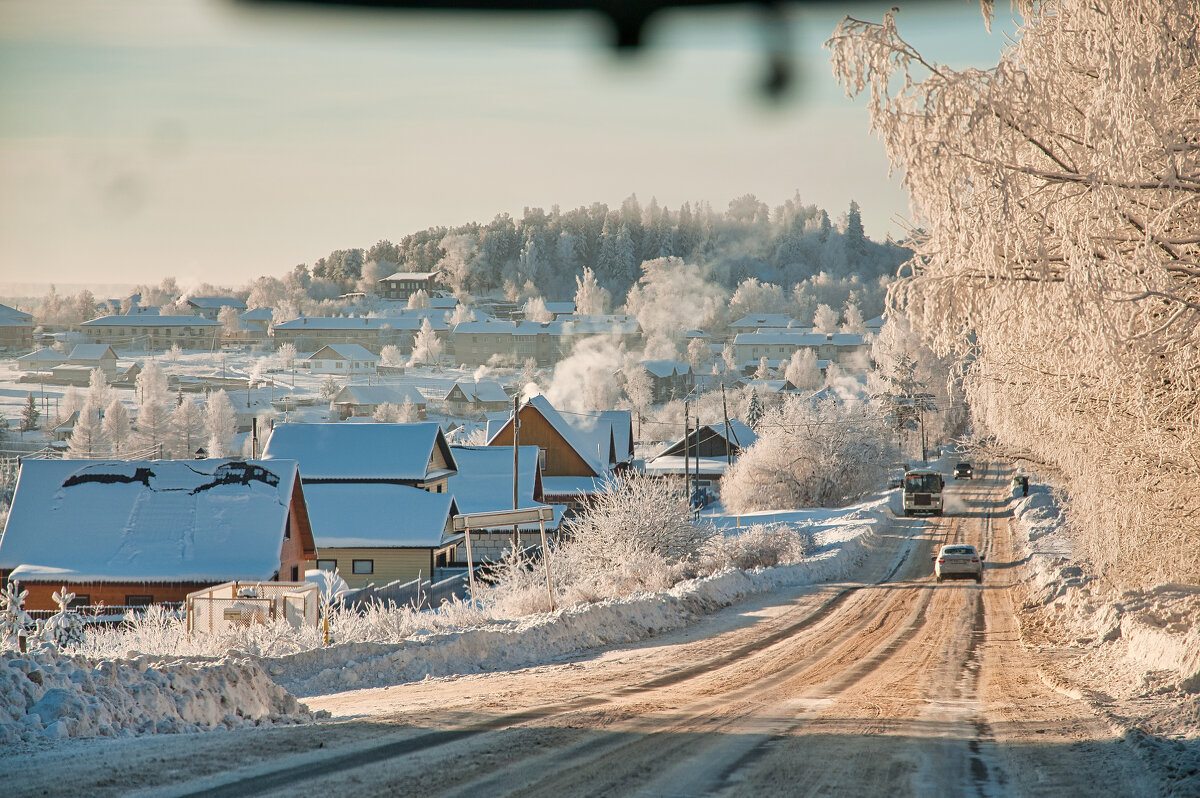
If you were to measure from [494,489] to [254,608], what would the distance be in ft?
91.0

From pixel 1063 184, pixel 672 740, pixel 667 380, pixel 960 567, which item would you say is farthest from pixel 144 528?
pixel 667 380

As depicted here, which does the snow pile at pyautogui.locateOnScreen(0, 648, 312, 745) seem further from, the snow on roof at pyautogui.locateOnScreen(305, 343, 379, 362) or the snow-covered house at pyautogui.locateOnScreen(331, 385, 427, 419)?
the snow on roof at pyautogui.locateOnScreen(305, 343, 379, 362)

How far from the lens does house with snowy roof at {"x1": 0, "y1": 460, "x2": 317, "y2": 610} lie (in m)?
27.6

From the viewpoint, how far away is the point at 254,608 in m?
19.8

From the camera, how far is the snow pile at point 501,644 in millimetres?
13414

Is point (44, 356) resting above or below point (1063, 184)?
above

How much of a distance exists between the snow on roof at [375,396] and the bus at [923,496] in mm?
85521

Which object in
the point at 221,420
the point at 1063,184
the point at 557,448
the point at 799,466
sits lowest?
the point at 799,466

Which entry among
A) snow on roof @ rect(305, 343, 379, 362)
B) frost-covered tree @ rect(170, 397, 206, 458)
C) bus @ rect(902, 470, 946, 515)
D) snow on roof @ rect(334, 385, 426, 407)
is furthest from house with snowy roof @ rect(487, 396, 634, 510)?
snow on roof @ rect(305, 343, 379, 362)

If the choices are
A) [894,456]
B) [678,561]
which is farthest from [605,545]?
[894,456]

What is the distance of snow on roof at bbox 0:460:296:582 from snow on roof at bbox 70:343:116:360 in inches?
5800

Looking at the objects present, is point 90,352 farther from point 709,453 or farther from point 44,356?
point 709,453

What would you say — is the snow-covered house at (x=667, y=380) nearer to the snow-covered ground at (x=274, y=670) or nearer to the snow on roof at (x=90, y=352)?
the snow on roof at (x=90, y=352)

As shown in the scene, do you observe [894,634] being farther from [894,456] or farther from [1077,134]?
[894,456]
